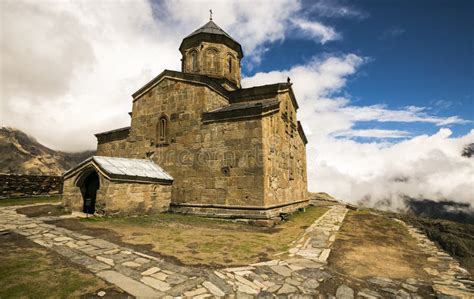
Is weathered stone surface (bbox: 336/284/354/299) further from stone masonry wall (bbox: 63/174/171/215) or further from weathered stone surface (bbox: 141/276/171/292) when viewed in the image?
stone masonry wall (bbox: 63/174/171/215)

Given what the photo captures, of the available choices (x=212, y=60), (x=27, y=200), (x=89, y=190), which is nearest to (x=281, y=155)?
(x=212, y=60)

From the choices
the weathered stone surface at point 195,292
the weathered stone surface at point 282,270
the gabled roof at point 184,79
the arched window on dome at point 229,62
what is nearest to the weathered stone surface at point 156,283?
the weathered stone surface at point 195,292

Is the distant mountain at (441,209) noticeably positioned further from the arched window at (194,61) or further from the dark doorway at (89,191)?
the dark doorway at (89,191)

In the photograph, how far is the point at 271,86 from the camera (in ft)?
44.6

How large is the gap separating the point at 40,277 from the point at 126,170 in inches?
268

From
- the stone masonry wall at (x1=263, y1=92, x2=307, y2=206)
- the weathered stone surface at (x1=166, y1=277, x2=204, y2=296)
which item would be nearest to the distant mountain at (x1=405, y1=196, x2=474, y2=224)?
the stone masonry wall at (x1=263, y1=92, x2=307, y2=206)

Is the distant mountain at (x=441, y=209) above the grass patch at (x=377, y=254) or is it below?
below

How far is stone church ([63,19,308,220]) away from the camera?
9852 millimetres

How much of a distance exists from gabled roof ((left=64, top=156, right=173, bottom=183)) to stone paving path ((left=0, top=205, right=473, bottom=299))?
380 cm

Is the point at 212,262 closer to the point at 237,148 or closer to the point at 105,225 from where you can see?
the point at 105,225

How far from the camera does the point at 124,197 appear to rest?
31.3ft

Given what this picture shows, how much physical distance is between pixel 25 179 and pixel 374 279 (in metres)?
19.0

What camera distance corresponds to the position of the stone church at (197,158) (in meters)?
9.85

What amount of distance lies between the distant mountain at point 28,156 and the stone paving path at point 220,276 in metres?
27.8
